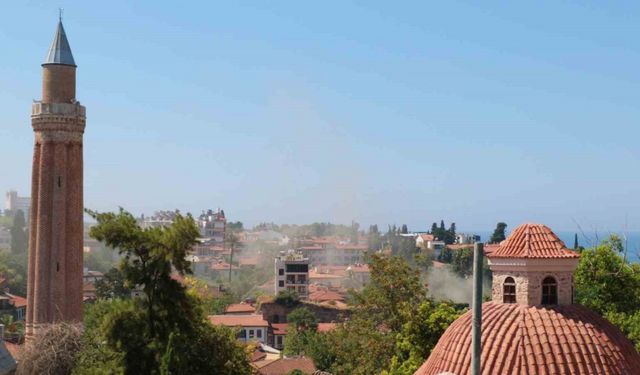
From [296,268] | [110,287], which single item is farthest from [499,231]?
[110,287]

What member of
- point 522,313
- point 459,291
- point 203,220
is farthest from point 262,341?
point 203,220

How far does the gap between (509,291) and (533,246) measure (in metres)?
1.04

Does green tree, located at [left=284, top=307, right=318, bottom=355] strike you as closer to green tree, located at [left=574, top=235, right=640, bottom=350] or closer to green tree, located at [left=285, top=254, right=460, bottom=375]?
green tree, located at [left=285, top=254, right=460, bottom=375]

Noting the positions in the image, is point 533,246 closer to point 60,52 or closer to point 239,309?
point 60,52

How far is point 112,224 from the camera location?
19.2 metres

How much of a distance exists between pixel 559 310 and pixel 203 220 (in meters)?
151

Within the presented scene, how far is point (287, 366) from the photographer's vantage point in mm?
42000

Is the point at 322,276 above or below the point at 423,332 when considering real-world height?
below

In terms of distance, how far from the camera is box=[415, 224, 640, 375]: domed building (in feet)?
46.3

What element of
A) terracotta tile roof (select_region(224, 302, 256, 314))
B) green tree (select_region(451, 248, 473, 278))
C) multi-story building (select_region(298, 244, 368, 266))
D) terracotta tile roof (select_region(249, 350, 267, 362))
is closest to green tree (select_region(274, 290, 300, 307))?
terracotta tile roof (select_region(224, 302, 256, 314))

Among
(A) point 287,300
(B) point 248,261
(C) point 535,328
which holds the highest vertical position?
(C) point 535,328

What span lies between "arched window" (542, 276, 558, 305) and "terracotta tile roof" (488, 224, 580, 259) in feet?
1.51

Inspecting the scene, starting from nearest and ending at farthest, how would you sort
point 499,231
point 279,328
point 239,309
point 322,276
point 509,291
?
point 509,291, point 279,328, point 239,309, point 499,231, point 322,276

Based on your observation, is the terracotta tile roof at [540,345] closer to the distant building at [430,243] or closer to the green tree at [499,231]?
the green tree at [499,231]
